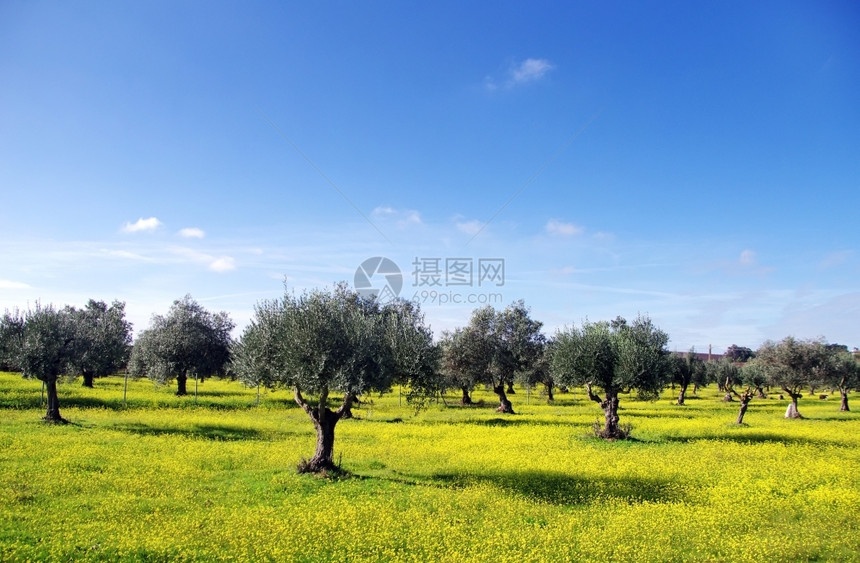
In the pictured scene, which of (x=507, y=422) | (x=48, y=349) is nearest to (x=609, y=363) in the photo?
(x=507, y=422)

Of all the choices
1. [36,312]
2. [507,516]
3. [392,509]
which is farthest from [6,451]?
[507,516]

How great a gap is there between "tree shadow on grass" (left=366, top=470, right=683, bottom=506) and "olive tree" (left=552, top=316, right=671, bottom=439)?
13.3 metres

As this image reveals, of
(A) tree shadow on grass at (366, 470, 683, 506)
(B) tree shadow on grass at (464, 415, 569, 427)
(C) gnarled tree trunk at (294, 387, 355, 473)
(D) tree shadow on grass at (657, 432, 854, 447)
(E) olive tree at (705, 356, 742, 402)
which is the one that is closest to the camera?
(A) tree shadow on grass at (366, 470, 683, 506)

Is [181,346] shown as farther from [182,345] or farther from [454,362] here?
[454,362]

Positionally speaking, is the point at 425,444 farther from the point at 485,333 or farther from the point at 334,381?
the point at 485,333

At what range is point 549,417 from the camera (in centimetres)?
4591

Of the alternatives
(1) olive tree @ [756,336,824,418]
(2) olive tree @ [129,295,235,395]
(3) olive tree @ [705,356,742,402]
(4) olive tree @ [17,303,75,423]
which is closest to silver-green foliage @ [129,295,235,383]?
(2) olive tree @ [129,295,235,395]

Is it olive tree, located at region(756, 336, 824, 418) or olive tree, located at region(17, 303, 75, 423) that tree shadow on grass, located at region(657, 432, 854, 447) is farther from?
olive tree, located at region(17, 303, 75, 423)

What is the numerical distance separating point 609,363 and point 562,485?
57.3ft

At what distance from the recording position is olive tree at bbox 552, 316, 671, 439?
116ft

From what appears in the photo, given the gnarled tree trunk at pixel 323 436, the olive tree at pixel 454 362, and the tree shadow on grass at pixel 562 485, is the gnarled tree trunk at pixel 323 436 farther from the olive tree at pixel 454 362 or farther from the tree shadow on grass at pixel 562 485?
the olive tree at pixel 454 362

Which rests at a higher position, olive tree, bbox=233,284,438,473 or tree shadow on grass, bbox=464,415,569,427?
olive tree, bbox=233,284,438,473

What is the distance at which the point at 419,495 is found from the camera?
59.8 feet

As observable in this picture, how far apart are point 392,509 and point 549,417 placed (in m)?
32.0
